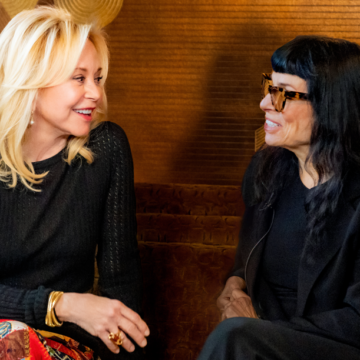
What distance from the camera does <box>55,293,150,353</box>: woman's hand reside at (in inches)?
47.5

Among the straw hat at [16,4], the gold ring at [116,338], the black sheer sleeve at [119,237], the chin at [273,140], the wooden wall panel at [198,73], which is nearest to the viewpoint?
the gold ring at [116,338]

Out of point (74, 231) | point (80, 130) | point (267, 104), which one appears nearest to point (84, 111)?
point (80, 130)

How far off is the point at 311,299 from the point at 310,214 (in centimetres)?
23

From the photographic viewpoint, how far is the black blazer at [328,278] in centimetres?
111

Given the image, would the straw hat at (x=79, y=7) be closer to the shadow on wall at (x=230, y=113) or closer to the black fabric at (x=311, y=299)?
the shadow on wall at (x=230, y=113)

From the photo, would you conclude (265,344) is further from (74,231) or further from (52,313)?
(74,231)

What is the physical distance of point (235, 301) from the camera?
4.55 ft

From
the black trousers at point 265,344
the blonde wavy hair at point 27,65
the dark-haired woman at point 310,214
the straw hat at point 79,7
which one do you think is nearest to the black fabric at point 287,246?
the dark-haired woman at point 310,214

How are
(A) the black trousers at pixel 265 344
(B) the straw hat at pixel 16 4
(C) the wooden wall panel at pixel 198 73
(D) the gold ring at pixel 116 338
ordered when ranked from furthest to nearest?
1. (C) the wooden wall panel at pixel 198 73
2. (B) the straw hat at pixel 16 4
3. (D) the gold ring at pixel 116 338
4. (A) the black trousers at pixel 265 344

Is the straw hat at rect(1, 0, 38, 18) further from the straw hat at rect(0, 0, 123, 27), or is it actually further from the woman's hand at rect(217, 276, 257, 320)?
the woman's hand at rect(217, 276, 257, 320)

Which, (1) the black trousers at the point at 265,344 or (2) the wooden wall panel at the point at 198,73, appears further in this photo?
(2) the wooden wall panel at the point at 198,73

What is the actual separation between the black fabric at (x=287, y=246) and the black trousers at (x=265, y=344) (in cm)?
26

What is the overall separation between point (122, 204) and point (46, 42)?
21.2 inches

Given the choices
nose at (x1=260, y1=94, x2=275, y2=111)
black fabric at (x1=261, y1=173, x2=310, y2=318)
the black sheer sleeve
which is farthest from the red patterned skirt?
nose at (x1=260, y1=94, x2=275, y2=111)
